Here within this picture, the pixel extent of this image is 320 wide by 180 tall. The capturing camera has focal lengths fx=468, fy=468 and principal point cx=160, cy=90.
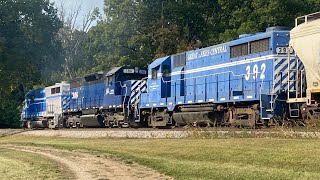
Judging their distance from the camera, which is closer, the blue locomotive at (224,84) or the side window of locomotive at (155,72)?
the blue locomotive at (224,84)

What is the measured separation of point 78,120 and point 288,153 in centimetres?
2560

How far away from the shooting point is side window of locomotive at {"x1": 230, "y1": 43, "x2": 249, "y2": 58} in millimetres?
19266

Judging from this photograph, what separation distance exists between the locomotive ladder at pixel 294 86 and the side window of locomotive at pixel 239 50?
2.60 m

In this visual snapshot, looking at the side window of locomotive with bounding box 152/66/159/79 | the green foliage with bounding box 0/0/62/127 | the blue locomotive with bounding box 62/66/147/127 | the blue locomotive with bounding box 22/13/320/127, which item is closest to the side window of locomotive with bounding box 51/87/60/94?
the blue locomotive with bounding box 62/66/147/127

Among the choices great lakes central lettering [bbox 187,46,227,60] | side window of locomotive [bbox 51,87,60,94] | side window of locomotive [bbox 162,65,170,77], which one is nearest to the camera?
great lakes central lettering [bbox 187,46,227,60]

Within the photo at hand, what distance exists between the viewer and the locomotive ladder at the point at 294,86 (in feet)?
52.8

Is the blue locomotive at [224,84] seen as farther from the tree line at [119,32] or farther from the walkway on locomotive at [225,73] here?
the tree line at [119,32]

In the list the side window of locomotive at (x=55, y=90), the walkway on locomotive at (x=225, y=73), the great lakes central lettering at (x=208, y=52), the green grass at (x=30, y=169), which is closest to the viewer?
the green grass at (x=30, y=169)

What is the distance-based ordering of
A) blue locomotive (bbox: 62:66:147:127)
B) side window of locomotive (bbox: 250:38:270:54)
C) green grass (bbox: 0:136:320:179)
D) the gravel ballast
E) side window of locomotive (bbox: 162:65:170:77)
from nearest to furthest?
green grass (bbox: 0:136:320:179)
the gravel ballast
side window of locomotive (bbox: 250:38:270:54)
side window of locomotive (bbox: 162:65:170:77)
blue locomotive (bbox: 62:66:147:127)

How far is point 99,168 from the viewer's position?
1215cm

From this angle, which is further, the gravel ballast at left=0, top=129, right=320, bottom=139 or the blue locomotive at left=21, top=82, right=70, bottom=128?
the blue locomotive at left=21, top=82, right=70, bottom=128

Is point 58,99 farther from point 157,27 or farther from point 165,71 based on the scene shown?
point 165,71

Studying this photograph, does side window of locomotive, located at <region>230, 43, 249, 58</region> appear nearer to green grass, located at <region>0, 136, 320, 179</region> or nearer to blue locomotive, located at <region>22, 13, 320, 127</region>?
blue locomotive, located at <region>22, 13, 320, 127</region>

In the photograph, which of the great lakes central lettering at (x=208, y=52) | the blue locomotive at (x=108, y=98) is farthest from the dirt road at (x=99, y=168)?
the blue locomotive at (x=108, y=98)
